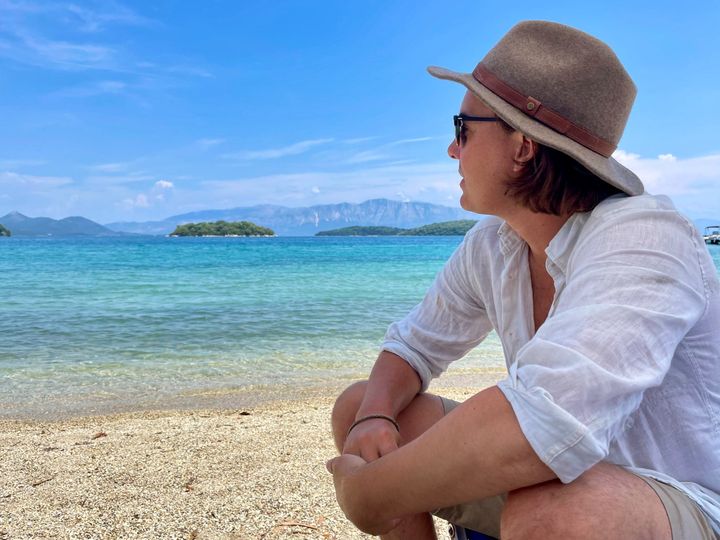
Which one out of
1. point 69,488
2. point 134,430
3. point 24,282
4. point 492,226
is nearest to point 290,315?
point 134,430

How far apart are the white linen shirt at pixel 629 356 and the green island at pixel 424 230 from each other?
96.9 metres

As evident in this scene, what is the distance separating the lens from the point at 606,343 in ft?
3.59

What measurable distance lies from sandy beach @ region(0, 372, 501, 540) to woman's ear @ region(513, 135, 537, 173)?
1.77m

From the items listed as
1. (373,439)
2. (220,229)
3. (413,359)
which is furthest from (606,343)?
(220,229)

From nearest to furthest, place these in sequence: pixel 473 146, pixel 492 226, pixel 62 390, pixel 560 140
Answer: pixel 560 140 < pixel 473 146 < pixel 492 226 < pixel 62 390

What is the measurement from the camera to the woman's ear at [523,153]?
154cm

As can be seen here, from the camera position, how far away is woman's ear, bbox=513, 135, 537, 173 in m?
1.54

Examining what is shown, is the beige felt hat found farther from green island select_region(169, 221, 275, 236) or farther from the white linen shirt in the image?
green island select_region(169, 221, 275, 236)

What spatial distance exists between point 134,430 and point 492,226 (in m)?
3.50

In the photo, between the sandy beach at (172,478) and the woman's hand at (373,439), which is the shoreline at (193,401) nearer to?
the sandy beach at (172,478)

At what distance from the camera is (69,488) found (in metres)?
3.13

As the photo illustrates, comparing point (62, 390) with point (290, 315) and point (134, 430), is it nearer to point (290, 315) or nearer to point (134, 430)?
point (134, 430)

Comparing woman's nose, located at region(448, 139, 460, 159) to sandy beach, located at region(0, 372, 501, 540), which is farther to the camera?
sandy beach, located at region(0, 372, 501, 540)

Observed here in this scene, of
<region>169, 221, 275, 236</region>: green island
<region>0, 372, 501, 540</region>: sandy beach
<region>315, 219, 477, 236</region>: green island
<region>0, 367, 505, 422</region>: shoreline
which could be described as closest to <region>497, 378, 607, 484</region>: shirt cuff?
<region>0, 372, 501, 540</region>: sandy beach
